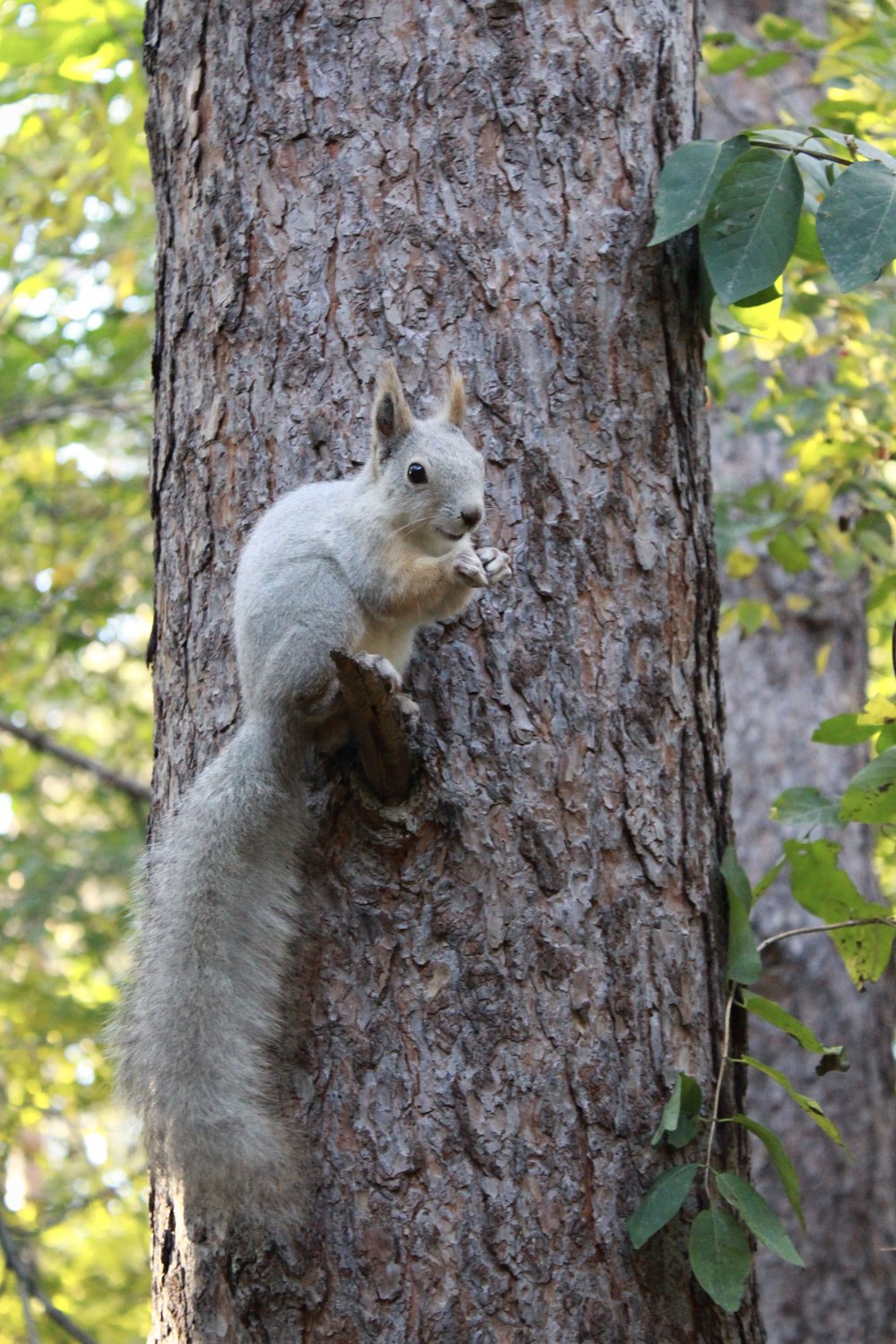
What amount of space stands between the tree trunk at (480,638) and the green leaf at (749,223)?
0.13 metres

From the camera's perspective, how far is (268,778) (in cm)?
167

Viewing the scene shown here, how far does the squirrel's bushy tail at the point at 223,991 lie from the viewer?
1552 mm

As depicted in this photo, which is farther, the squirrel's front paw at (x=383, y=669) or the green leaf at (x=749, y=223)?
the green leaf at (x=749, y=223)

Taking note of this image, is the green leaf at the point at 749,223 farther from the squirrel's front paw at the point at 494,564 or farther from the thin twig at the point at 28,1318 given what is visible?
the thin twig at the point at 28,1318

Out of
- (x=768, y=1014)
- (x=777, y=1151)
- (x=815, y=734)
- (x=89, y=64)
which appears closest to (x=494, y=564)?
(x=815, y=734)

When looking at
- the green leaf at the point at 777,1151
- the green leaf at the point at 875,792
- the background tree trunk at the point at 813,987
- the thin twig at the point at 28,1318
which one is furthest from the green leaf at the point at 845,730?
the thin twig at the point at 28,1318

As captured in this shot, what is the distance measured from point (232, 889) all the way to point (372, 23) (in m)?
1.26

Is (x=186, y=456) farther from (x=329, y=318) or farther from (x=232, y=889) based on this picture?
(x=232, y=889)

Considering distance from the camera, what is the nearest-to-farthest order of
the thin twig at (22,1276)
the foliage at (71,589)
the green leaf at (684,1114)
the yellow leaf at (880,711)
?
1. the green leaf at (684,1114)
2. the yellow leaf at (880,711)
3. the thin twig at (22,1276)
4. the foliage at (71,589)

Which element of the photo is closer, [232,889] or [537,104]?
[232,889]

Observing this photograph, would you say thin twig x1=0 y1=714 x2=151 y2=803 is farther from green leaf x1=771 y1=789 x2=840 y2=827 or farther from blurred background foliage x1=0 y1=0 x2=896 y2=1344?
green leaf x1=771 y1=789 x2=840 y2=827

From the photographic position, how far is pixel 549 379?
1813 mm

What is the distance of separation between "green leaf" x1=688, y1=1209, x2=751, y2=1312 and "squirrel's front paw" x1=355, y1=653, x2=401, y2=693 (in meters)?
0.78

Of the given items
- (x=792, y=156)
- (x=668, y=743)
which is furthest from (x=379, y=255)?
(x=668, y=743)
